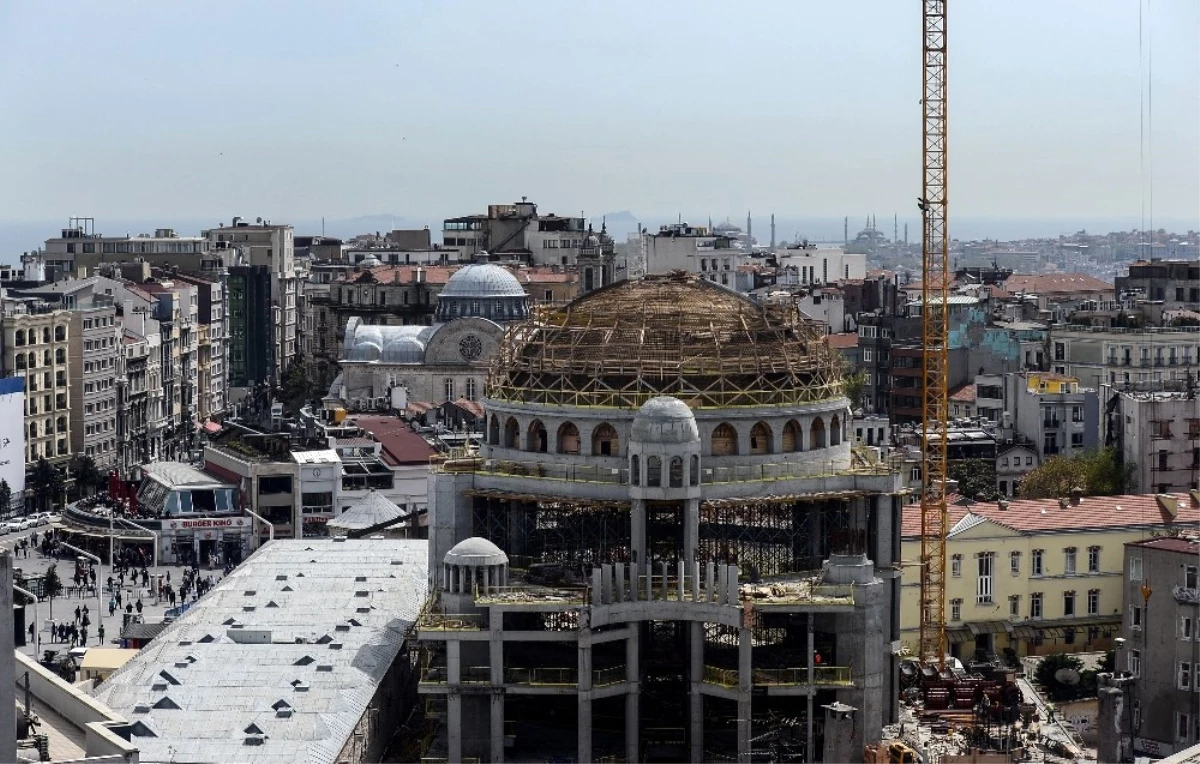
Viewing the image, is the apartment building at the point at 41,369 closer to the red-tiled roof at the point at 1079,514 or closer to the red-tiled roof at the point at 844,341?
the red-tiled roof at the point at 844,341

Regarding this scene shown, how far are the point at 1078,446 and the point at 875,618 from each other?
5876cm

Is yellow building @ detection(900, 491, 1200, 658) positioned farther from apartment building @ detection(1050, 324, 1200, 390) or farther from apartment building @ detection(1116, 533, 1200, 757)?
apartment building @ detection(1050, 324, 1200, 390)

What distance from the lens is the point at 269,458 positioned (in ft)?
441

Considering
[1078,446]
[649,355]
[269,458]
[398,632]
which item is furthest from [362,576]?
[1078,446]

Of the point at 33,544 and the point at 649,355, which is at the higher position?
the point at 649,355

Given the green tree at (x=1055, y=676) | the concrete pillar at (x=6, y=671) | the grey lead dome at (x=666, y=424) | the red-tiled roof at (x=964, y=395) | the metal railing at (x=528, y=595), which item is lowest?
the green tree at (x=1055, y=676)

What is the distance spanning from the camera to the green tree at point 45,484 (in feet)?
500

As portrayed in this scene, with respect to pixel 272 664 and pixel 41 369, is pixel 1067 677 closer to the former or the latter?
pixel 272 664

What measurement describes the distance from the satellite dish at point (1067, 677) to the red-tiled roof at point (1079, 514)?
8.47 m

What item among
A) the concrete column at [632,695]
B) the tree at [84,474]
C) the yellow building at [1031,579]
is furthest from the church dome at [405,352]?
the concrete column at [632,695]

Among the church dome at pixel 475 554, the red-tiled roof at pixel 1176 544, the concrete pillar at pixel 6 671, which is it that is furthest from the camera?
the red-tiled roof at pixel 1176 544

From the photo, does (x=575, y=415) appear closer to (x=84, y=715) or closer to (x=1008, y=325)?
(x=84, y=715)

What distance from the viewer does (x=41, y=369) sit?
161 meters

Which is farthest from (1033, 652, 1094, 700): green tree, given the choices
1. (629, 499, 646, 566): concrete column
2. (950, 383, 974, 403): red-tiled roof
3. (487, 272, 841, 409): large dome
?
(950, 383, 974, 403): red-tiled roof
